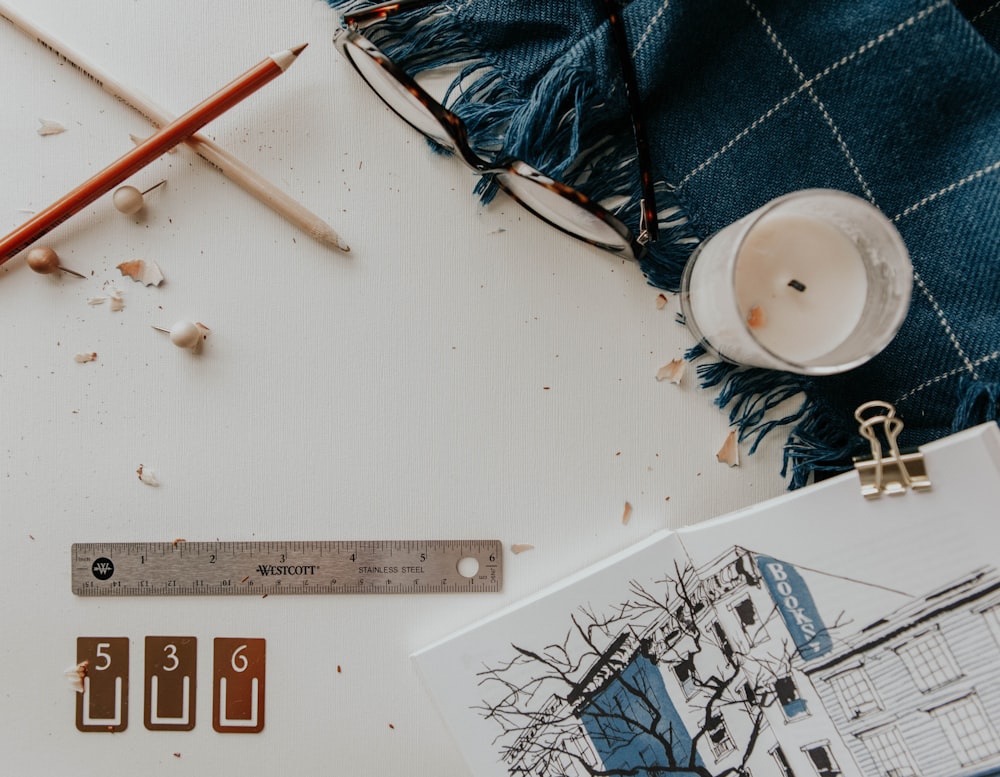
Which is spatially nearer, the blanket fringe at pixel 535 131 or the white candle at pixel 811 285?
the white candle at pixel 811 285

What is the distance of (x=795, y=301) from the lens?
0.59 meters

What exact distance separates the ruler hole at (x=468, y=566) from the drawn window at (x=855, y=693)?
375 mm

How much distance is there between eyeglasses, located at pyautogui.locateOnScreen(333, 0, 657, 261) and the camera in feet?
2.04

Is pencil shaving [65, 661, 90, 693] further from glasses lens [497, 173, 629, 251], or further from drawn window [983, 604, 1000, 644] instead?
drawn window [983, 604, 1000, 644]

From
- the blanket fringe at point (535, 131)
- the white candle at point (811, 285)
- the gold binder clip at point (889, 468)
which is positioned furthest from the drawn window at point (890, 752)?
the blanket fringe at point (535, 131)

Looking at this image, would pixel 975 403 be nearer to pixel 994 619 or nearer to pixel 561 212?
pixel 994 619

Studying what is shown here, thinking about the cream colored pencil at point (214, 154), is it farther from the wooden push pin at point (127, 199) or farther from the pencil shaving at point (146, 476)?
the pencil shaving at point (146, 476)

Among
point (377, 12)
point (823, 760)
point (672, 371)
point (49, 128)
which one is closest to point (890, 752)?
point (823, 760)

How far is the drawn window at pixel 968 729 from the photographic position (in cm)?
63

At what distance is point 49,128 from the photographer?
70 cm

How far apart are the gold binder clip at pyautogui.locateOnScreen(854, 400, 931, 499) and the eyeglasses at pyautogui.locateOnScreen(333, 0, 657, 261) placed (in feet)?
0.93

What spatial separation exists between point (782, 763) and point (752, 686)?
0.27 feet

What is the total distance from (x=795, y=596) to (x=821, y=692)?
0.33ft

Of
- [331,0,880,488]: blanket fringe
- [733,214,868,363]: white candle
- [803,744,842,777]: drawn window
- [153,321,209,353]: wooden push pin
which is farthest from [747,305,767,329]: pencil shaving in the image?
[153,321,209,353]: wooden push pin
